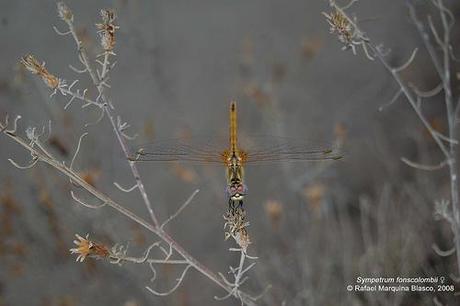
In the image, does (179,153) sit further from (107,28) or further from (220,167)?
(220,167)

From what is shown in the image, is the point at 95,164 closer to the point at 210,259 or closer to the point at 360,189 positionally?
the point at 210,259

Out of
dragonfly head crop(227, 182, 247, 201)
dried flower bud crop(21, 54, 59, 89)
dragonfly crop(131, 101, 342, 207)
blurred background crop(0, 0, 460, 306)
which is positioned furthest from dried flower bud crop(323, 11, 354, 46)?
blurred background crop(0, 0, 460, 306)

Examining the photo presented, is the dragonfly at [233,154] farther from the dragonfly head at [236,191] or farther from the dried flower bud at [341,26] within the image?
the dried flower bud at [341,26]

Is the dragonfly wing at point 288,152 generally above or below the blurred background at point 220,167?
below

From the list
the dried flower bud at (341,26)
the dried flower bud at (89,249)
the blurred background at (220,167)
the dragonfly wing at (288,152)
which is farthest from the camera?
the blurred background at (220,167)

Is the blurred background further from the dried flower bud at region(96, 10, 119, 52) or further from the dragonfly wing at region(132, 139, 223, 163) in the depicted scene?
the dried flower bud at region(96, 10, 119, 52)

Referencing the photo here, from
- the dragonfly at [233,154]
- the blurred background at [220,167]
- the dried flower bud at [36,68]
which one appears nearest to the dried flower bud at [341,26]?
the dragonfly at [233,154]

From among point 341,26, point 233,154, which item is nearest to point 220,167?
point 233,154

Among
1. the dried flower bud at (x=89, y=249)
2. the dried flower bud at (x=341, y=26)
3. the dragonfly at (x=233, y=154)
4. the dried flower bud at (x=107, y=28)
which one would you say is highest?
the dried flower bud at (x=341, y=26)
